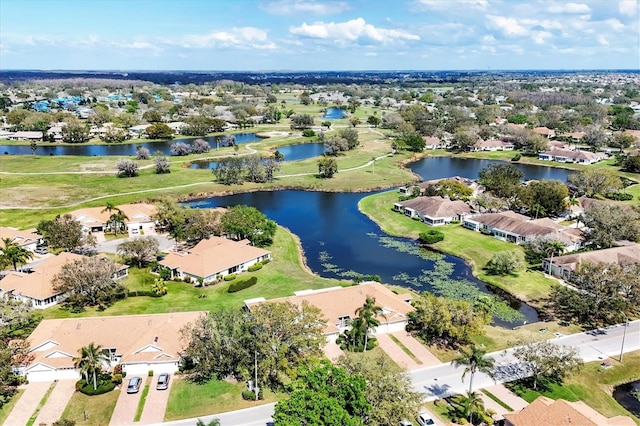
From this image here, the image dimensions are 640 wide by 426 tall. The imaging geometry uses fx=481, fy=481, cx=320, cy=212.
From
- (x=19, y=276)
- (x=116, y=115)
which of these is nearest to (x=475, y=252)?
(x=19, y=276)

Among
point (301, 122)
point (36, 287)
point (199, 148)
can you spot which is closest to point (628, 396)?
point (36, 287)

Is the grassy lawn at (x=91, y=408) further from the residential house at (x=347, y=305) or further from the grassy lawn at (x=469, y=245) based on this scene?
the grassy lawn at (x=469, y=245)

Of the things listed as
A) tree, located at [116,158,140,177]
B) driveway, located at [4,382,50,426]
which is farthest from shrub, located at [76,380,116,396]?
tree, located at [116,158,140,177]

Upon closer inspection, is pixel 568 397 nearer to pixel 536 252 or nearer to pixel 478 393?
pixel 478 393

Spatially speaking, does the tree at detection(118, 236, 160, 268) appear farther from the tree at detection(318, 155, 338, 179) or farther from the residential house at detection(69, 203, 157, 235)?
the tree at detection(318, 155, 338, 179)

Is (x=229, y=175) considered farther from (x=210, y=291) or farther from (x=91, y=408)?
(x=91, y=408)

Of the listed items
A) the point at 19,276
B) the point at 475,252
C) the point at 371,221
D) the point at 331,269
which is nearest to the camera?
the point at 19,276
